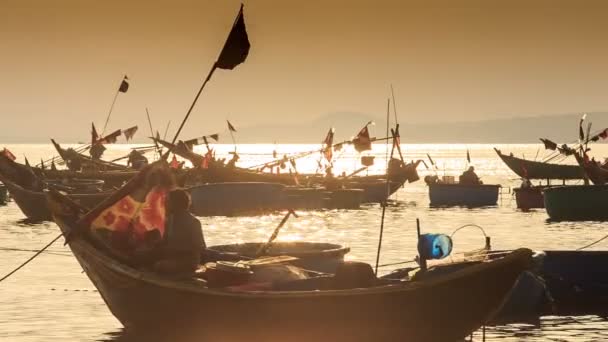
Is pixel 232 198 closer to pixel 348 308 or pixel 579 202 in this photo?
pixel 579 202

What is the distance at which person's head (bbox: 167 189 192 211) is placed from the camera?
17.6 meters

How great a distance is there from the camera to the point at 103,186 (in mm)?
65000

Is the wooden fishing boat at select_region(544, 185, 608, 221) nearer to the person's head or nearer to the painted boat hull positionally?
the painted boat hull

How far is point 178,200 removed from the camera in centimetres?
1758

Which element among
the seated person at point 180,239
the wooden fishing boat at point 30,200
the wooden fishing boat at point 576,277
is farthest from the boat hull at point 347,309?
the wooden fishing boat at point 30,200

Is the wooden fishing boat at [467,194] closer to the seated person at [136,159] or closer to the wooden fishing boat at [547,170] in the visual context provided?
the seated person at [136,159]

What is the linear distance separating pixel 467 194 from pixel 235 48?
56.2 metres

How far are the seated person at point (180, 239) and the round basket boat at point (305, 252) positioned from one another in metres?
4.27

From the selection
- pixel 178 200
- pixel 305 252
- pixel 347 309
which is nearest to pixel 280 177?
pixel 305 252

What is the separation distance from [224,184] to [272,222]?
6.03 meters

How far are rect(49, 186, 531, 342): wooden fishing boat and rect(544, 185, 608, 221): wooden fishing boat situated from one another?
37.0 m

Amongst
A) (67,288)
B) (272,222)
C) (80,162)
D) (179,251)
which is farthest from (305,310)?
(80,162)

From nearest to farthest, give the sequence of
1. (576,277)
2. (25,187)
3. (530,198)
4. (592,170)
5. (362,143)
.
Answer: (576,277) → (362,143) → (25,187) → (592,170) → (530,198)

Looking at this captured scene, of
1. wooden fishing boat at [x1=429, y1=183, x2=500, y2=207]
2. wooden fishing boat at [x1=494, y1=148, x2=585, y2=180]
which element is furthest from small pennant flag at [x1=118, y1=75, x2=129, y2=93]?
wooden fishing boat at [x1=494, y1=148, x2=585, y2=180]
